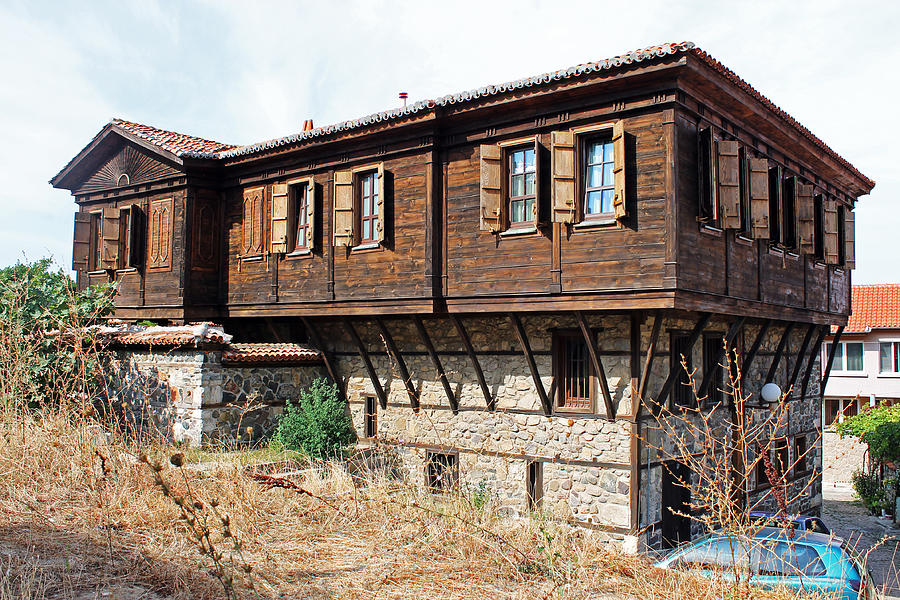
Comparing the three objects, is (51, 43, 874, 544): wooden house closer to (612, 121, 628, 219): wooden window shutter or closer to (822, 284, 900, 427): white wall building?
(612, 121, 628, 219): wooden window shutter

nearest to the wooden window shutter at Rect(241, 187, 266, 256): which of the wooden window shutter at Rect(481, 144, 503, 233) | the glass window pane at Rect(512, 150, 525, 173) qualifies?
the wooden window shutter at Rect(481, 144, 503, 233)

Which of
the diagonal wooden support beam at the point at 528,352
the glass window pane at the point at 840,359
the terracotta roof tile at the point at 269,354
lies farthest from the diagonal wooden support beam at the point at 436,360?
the glass window pane at the point at 840,359

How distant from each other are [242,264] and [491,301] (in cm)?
597

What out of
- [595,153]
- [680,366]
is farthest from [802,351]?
[595,153]

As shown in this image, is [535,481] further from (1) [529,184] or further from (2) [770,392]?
(2) [770,392]

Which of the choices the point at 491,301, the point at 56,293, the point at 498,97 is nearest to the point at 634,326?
the point at 491,301

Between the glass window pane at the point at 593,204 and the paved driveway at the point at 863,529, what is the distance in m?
8.22

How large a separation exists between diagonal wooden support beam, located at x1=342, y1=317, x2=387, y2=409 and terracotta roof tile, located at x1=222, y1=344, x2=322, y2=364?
109 cm

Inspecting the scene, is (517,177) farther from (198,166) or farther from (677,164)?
(198,166)

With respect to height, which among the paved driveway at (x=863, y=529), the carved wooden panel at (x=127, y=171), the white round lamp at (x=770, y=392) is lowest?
the paved driveway at (x=863, y=529)

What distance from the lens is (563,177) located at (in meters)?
10.4

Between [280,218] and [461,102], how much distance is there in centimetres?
447

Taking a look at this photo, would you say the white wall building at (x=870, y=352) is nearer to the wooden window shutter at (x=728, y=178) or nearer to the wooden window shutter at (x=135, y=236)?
the wooden window shutter at (x=728, y=178)

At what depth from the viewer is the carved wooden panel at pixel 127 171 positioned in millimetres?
15269
